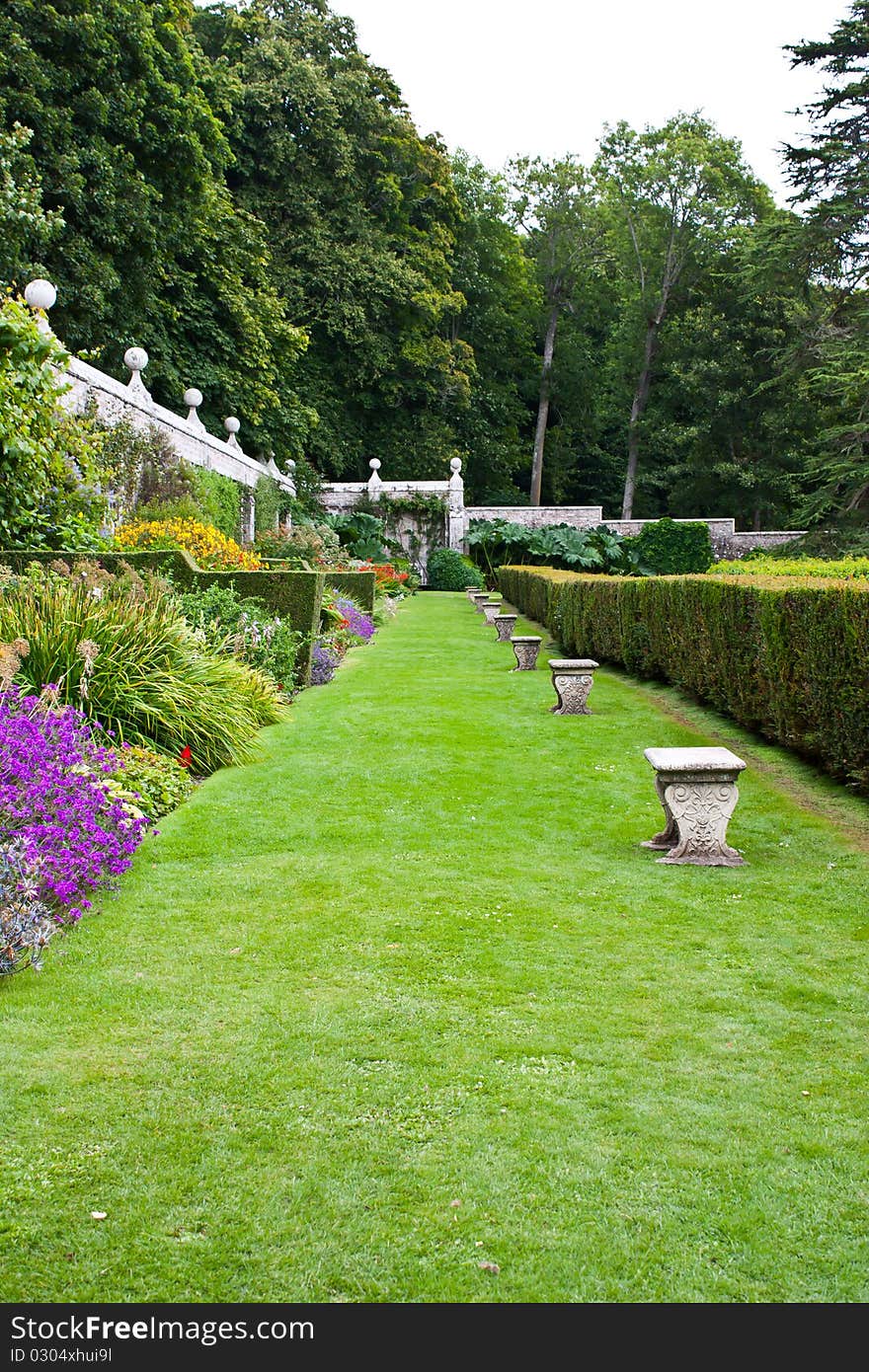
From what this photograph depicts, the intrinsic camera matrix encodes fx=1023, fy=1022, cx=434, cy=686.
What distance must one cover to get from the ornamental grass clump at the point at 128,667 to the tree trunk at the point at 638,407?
36101 millimetres

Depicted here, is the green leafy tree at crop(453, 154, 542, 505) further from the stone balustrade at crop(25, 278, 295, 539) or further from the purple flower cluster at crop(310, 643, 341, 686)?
the purple flower cluster at crop(310, 643, 341, 686)

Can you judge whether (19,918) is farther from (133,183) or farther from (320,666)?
(133,183)

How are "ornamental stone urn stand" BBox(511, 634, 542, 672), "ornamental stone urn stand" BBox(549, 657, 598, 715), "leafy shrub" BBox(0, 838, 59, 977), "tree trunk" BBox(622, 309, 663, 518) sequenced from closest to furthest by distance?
"leafy shrub" BBox(0, 838, 59, 977) < "ornamental stone urn stand" BBox(549, 657, 598, 715) < "ornamental stone urn stand" BBox(511, 634, 542, 672) < "tree trunk" BBox(622, 309, 663, 518)

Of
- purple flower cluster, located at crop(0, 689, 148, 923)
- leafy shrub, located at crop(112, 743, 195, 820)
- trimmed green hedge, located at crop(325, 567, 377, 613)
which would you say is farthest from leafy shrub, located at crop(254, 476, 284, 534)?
purple flower cluster, located at crop(0, 689, 148, 923)

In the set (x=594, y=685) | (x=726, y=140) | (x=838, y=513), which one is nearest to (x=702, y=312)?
(x=726, y=140)

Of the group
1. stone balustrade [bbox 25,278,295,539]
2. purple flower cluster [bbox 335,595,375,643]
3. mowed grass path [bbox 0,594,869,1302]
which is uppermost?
stone balustrade [bbox 25,278,295,539]

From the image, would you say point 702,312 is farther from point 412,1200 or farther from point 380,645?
point 412,1200

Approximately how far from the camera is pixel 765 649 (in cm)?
724

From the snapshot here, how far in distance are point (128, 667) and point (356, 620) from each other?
9.65 metres

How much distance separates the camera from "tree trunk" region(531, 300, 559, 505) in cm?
4288

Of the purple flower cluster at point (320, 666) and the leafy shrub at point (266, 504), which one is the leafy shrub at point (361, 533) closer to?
the leafy shrub at point (266, 504)

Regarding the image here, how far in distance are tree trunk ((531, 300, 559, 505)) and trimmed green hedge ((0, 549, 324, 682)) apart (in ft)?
108

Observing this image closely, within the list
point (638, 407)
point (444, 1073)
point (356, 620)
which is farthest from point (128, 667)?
point (638, 407)

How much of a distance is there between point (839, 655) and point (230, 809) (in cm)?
369
